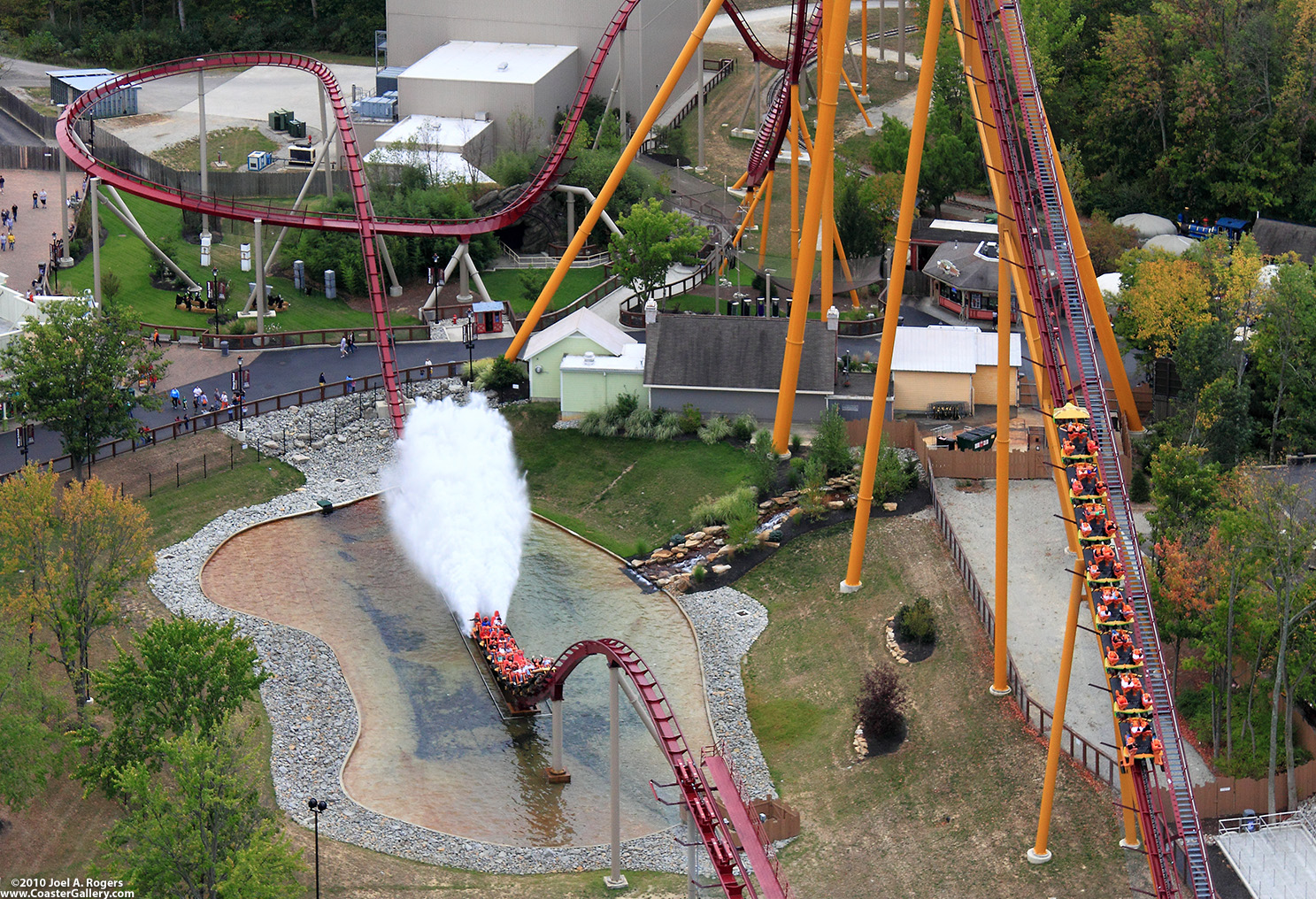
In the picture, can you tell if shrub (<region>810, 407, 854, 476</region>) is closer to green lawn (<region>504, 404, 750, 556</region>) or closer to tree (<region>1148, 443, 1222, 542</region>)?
green lawn (<region>504, 404, 750, 556</region>)

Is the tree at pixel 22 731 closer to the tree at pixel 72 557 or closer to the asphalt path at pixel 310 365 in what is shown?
the tree at pixel 72 557

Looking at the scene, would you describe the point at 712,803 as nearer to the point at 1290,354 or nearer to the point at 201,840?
the point at 201,840

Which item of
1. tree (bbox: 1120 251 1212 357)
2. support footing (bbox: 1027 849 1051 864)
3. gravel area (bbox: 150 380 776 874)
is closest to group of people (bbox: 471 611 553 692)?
gravel area (bbox: 150 380 776 874)

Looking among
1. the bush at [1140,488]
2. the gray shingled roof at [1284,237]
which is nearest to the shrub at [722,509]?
the bush at [1140,488]

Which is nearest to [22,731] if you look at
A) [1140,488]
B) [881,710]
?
[881,710]

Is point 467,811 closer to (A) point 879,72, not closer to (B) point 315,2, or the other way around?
(A) point 879,72

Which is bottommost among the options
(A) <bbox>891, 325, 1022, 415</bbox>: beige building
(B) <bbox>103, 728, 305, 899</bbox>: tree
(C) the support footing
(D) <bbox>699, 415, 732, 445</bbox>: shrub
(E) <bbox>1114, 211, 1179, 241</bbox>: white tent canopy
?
(C) the support footing

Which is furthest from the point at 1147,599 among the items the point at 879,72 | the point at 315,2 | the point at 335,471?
the point at 315,2
